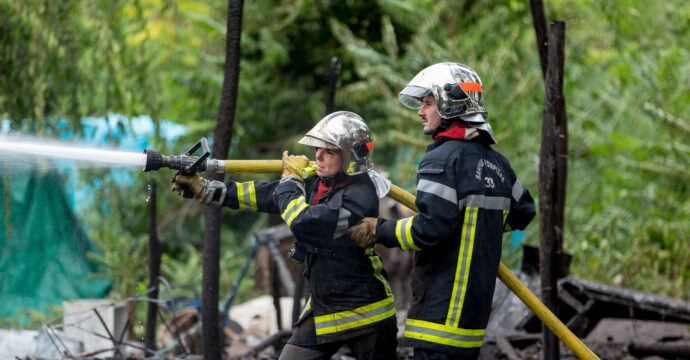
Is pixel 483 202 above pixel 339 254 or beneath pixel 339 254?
above

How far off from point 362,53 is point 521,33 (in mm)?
2779

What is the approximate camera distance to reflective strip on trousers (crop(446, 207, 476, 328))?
3.71m

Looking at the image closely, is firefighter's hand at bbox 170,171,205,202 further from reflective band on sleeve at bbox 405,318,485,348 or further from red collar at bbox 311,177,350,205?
reflective band on sleeve at bbox 405,318,485,348

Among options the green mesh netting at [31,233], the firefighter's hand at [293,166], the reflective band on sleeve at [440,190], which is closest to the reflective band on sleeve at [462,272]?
the reflective band on sleeve at [440,190]

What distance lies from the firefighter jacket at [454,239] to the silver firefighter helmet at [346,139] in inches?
13.6

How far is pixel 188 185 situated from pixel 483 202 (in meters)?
1.59

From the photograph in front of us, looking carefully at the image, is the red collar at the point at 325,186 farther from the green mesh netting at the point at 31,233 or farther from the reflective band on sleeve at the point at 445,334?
the green mesh netting at the point at 31,233

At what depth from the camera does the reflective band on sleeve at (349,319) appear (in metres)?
3.91

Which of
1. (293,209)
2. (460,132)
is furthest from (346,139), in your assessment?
(460,132)

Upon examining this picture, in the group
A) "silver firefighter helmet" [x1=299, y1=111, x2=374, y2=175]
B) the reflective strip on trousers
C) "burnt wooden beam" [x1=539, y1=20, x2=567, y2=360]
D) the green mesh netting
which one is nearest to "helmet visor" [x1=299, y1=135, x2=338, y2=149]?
"silver firefighter helmet" [x1=299, y1=111, x2=374, y2=175]

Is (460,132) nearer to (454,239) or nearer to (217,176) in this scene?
(454,239)

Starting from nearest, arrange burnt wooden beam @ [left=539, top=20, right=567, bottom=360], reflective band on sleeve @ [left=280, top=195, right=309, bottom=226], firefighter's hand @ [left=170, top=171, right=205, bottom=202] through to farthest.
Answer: reflective band on sleeve @ [left=280, top=195, right=309, bottom=226]
firefighter's hand @ [left=170, top=171, right=205, bottom=202]
burnt wooden beam @ [left=539, top=20, right=567, bottom=360]

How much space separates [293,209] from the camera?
377 centimetres

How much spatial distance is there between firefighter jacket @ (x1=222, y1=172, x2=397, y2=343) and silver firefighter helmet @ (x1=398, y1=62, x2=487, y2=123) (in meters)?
0.57
